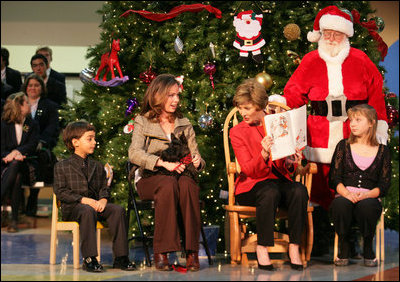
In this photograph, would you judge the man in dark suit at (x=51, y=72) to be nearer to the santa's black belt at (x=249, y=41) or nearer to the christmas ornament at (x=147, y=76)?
the christmas ornament at (x=147, y=76)

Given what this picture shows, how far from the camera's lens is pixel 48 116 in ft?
24.1

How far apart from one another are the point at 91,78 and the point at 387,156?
2624 millimetres

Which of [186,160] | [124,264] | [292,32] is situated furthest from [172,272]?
[292,32]

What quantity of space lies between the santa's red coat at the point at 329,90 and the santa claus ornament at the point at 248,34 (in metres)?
0.67

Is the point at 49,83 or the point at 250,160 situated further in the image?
the point at 49,83

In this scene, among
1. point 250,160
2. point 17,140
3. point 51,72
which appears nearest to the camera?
point 250,160

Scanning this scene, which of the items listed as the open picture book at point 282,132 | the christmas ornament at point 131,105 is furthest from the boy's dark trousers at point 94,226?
the christmas ornament at point 131,105

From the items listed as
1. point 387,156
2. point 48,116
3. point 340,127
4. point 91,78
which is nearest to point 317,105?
point 340,127

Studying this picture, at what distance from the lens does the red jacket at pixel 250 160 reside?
455 cm

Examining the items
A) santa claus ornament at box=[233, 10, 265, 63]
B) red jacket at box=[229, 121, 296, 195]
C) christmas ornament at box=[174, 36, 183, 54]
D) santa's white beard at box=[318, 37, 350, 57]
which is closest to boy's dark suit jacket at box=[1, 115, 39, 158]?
christmas ornament at box=[174, 36, 183, 54]

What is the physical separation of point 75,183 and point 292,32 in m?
2.24

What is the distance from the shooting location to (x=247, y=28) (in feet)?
18.9

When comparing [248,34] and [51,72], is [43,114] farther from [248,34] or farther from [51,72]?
[248,34]

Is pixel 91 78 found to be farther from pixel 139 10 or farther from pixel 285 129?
pixel 285 129
